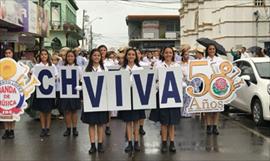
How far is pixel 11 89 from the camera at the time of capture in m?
10.7

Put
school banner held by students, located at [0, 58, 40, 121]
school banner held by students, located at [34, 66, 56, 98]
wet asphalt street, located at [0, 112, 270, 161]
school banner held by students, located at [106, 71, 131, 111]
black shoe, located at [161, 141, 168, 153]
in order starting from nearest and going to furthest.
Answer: wet asphalt street, located at [0, 112, 270, 161] → school banner held by students, located at [106, 71, 131, 111] → black shoe, located at [161, 141, 168, 153] → school banner held by students, located at [0, 58, 40, 121] → school banner held by students, located at [34, 66, 56, 98]

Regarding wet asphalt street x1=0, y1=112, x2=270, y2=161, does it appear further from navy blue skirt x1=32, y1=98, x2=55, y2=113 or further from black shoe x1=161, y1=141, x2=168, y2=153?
navy blue skirt x1=32, y1=98, x2=55, y2=113

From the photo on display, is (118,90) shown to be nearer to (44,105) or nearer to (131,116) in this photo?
(131,116)

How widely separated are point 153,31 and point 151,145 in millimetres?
94450

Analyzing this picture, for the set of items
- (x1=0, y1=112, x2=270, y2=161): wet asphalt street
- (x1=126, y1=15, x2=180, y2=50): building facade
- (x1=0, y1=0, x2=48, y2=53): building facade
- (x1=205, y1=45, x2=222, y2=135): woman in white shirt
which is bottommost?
(x1=0, y1=112, x2=270, y2=161): wet asphalt street

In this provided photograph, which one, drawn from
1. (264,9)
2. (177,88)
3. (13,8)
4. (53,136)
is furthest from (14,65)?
(264,9)

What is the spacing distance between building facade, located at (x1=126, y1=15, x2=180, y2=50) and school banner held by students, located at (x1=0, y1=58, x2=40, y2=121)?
9093cm

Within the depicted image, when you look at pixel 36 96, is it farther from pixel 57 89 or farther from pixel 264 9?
pixel 264 9

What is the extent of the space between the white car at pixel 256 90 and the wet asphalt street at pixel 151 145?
391 mm

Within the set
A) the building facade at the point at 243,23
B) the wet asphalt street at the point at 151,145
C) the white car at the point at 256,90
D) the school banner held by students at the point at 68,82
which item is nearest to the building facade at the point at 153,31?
the building facade at the point at 243,23

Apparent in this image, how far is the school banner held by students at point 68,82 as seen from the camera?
10852 millimetres

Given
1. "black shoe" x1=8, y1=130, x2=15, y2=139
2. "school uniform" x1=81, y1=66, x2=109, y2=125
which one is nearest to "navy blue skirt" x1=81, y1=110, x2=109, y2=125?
Answer: "school uniform" x1=81, y1=66, x2=109, y2=125

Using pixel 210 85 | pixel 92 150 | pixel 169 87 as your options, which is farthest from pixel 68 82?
pixel 210 85

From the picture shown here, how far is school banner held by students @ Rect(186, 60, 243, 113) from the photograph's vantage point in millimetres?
11344
